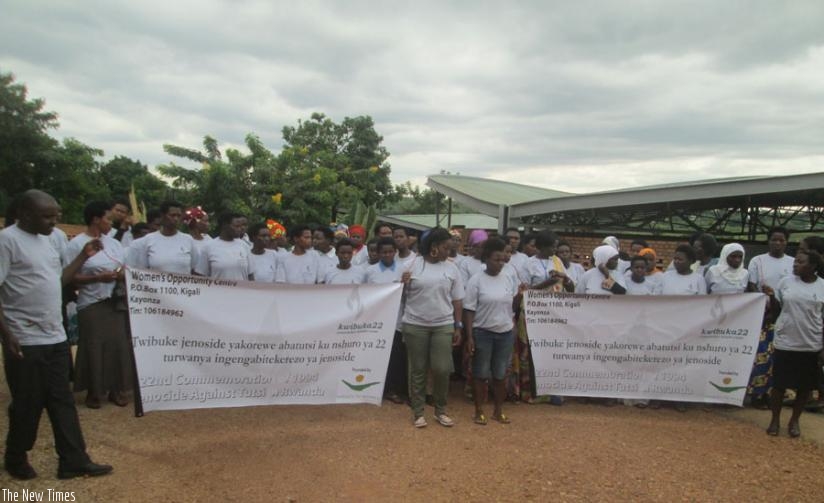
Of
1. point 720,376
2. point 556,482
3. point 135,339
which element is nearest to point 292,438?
point 135,339

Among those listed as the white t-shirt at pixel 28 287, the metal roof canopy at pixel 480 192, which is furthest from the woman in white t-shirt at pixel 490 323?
the metal roof canopy at pixel 480 192

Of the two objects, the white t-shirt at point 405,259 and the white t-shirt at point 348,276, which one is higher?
the white t-shirt at point 405,259

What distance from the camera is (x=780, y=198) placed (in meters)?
12.9

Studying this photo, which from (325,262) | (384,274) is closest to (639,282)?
(384,274)

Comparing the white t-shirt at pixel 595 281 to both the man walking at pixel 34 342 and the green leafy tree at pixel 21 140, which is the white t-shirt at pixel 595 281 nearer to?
the man walking at pixel 34 342

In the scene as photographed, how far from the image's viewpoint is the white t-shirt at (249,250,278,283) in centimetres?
550

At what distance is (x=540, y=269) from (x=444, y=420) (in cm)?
191

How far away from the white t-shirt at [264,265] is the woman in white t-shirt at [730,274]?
454cm

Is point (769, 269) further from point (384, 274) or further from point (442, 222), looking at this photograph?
point (442, 222)

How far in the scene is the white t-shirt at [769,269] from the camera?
572 centimetres

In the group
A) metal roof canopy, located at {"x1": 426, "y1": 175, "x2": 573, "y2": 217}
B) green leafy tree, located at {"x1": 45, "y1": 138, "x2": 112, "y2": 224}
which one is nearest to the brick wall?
metal roof canopy, located at {"x1": 426, "y1": 175, "x2": 573, "y2": 217}

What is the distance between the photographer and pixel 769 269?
5.79 meters

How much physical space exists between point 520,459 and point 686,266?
286 centimetres

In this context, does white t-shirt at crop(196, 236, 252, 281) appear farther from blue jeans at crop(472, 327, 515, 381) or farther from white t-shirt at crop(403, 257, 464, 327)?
blue jeans at crop(472, 327, 515, 381)
